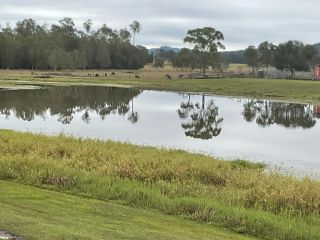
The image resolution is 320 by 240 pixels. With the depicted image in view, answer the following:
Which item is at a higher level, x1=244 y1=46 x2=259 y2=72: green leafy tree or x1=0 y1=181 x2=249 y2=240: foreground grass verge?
x1=244 y1=46 x2=259 y2=72: green leafy tree

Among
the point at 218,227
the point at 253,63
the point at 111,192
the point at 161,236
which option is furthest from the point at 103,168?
the point at 253,63

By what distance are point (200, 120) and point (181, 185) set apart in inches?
1077

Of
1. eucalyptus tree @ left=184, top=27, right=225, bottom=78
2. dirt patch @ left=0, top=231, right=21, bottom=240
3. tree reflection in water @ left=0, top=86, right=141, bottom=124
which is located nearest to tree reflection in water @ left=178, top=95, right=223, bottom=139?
tree reflection in water @ left=0, top=86, right=141, bottom=124

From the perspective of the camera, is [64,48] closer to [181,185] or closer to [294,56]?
[294,56]

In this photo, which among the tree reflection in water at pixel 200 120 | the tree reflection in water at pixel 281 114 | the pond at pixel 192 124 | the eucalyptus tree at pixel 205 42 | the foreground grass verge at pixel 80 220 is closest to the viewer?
the foreground grass verge at pixel 80 220

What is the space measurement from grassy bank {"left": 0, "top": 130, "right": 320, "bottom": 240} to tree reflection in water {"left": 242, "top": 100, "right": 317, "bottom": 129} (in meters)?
22.2

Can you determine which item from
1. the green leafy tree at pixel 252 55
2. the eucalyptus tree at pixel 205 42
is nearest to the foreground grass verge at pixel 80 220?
the eucalyptus tree at pixel 205 42

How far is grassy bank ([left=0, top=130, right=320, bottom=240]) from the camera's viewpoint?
11.1 metres

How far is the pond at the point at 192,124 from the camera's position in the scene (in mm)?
25734

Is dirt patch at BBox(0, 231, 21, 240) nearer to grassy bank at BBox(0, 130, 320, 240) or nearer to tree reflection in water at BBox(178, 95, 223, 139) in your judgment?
grassy bank at BBox(0, 130, 320, 240)

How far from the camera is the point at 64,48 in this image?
474 ft

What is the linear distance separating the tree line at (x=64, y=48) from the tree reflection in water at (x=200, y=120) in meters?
76.1

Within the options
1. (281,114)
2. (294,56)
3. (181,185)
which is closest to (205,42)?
(294,56)

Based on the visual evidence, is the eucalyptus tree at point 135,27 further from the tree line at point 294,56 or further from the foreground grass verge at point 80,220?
the foreground grass verge at point 80,220
